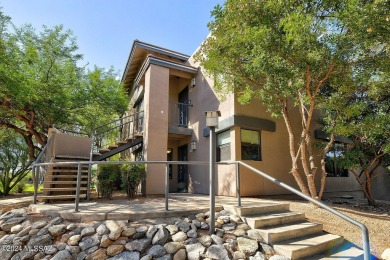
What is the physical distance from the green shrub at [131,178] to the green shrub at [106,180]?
14.7 inches

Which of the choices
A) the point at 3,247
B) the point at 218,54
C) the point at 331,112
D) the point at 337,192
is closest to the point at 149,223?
the point at 3,247

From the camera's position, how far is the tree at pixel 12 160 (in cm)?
1322

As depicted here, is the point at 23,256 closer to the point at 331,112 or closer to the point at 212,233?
the point at 212,233

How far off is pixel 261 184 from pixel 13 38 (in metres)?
12.7

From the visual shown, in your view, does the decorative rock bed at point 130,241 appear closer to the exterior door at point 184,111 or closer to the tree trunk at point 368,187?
the tree trunk at point 368,187

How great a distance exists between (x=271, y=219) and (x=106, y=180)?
5.62 metres

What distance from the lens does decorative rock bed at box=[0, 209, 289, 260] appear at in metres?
3.73

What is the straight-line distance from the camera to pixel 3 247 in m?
4.05

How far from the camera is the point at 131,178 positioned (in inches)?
315

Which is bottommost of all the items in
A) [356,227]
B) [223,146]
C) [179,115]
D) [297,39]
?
[356,227]

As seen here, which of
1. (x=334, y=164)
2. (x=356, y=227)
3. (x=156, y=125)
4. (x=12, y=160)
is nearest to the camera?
(x=356, y=227)

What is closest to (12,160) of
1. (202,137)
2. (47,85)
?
(47,85)

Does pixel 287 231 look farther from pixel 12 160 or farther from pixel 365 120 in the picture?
pixel 12 160

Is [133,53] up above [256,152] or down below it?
above
